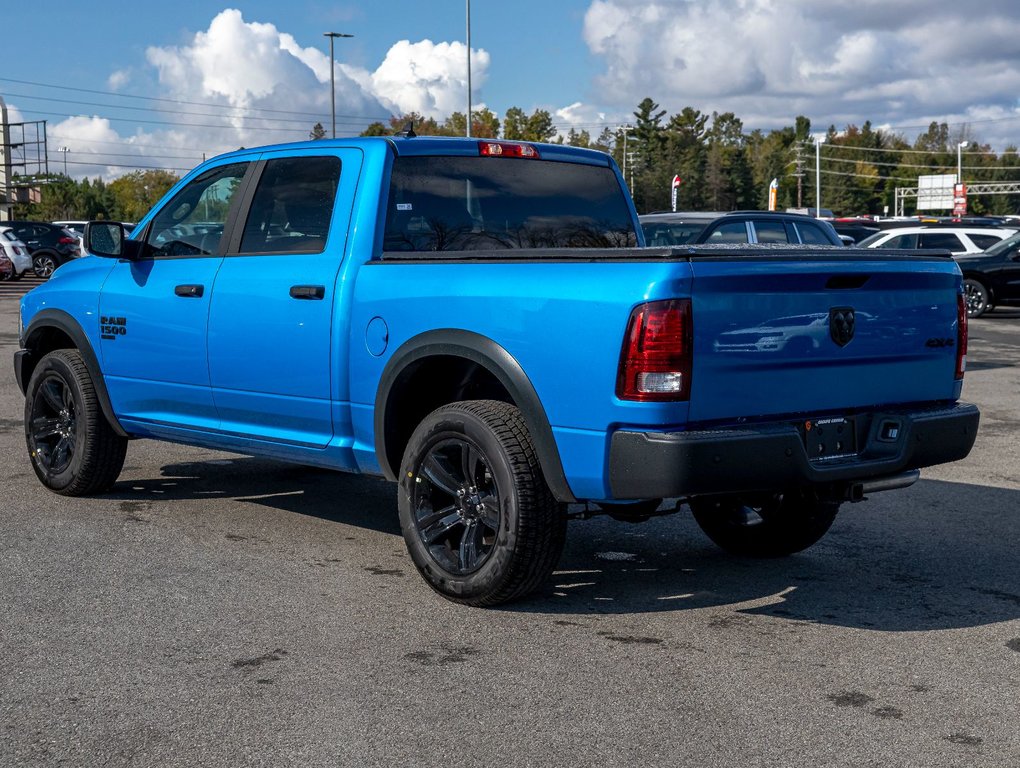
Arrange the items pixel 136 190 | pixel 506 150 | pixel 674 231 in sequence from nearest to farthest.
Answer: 1. pixel 506 150
2. pixel 674 231
3. pixel 136 190

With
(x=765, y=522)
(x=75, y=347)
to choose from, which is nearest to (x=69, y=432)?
(x=75, y=347)

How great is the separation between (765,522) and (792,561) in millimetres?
229

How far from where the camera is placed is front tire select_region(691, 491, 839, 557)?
6.16 meters

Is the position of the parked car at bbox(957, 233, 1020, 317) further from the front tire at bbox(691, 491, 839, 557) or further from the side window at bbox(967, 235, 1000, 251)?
the front tire at bbox(691, 491, 839, 557)

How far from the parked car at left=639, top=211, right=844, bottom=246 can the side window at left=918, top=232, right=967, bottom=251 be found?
9758mm

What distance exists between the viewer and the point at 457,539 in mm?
5508

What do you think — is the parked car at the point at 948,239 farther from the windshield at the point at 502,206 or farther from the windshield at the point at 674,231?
the windshield at the point at 502,206

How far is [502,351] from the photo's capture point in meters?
5.08

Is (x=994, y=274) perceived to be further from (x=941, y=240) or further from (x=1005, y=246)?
(x=941, y=240)

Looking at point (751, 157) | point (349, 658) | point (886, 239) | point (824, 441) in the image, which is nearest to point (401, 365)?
point (349, 658)

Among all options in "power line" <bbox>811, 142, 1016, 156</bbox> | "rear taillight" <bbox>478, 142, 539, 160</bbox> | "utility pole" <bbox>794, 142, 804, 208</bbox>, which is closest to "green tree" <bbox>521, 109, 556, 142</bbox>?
"utility pole" <bbox>794, 142, 804, 208</bbox>

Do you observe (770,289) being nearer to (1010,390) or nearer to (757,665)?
(757,665)

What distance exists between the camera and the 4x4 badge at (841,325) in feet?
16.4

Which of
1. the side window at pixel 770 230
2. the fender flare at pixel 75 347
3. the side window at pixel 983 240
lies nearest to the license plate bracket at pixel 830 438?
the fender flare at pixel 75 347
